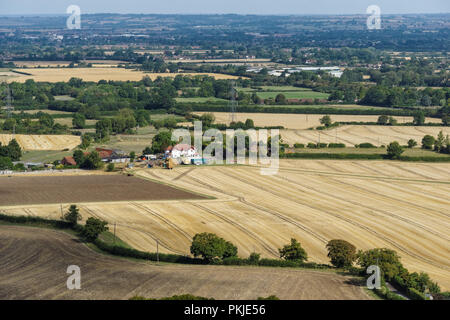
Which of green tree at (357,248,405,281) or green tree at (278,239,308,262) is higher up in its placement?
green tree at (357,248,405,281)

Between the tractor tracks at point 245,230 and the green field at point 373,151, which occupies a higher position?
the tractor tracks at point 245,230

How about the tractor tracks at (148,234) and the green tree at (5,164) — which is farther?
the green tree at (5,164)

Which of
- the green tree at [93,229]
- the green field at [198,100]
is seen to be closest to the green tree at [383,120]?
the green field at [198,100]

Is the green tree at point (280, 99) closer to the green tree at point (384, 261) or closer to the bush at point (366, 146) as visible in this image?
the bush at point (366, 146)

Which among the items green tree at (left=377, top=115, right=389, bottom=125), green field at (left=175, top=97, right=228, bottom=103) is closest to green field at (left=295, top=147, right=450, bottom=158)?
green tree at (left=377, top=115, right=389, bottom=125)

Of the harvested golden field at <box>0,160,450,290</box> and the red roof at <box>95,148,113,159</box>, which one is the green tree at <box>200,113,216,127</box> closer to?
the red roof at <box>95,148,113,159</box>
